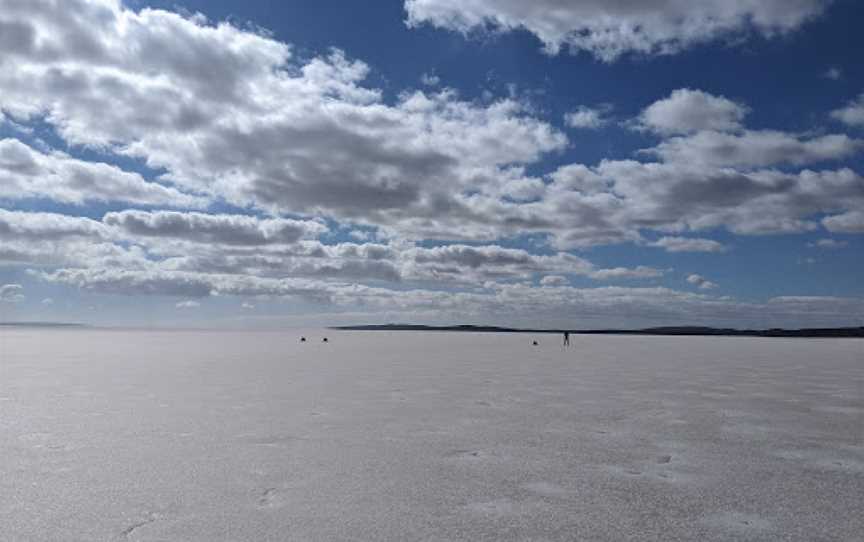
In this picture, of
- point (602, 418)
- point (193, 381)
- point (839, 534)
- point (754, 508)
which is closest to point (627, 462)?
point (754, 508)

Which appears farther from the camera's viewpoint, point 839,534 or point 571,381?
point 571,381

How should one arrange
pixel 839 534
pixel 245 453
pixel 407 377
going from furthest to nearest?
pixel 407 377, pixel 245 453, pixel 839 534

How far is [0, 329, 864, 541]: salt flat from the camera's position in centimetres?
724

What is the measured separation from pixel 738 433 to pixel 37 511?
11814mm

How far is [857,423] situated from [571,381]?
421 inches

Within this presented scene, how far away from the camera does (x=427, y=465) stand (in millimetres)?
10078

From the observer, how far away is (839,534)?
7.05 meters

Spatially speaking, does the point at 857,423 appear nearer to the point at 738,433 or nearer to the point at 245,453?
the point at 738,433

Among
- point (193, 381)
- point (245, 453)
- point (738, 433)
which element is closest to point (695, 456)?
point (738, 433)

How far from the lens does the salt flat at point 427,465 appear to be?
7.24m

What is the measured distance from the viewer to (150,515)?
7449 millimetres

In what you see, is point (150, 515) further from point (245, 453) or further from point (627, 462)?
point (627, 462)

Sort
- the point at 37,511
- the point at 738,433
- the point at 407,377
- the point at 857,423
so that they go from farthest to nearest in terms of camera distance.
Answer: the point at 407,377 → the point at 857,423 → the point at 738,433 → the point at 37,511

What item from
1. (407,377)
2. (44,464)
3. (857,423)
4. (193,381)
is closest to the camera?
(44,464)
